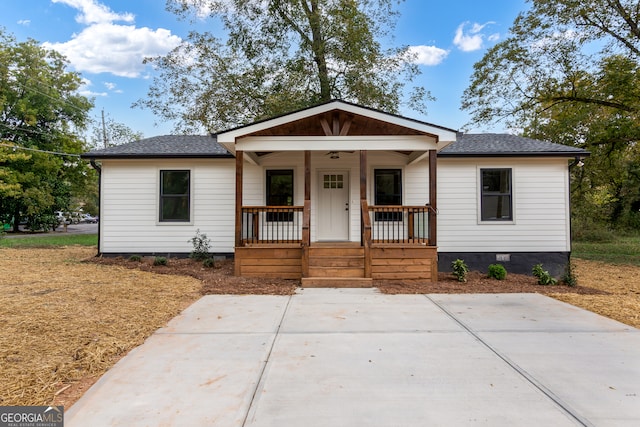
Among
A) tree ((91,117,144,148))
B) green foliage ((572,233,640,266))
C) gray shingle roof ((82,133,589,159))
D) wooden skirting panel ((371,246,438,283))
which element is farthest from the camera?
tree ((91,117,144,148))

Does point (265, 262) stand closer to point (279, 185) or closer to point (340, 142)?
point (279, 185)

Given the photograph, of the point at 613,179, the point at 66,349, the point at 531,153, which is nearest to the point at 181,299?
the point at 66,349

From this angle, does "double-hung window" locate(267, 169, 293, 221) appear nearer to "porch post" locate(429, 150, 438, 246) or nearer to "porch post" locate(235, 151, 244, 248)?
"porch post" locate(235, 151, 244, 248)

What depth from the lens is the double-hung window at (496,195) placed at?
30.0 feet

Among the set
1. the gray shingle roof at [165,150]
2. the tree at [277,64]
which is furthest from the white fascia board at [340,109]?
the tree at [277,64]

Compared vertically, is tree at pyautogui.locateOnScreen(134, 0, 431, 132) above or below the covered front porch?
above

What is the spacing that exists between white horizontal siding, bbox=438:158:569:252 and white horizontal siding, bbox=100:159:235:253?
5830 millimetres

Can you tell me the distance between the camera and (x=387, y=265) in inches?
277

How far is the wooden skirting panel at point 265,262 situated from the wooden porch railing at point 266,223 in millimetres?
484

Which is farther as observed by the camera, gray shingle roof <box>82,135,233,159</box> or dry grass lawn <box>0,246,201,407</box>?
gray shingle roof <box>82,135,233,159</box>

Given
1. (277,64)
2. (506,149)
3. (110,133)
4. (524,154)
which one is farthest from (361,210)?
(110,133)

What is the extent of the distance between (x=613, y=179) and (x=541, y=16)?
6.73 metres

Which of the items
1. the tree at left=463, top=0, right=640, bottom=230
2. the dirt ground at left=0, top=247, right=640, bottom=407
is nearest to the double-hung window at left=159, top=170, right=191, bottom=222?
the dirt ground at left=0, top=247, right=640, bottom=407

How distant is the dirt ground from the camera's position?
286 centimetres
